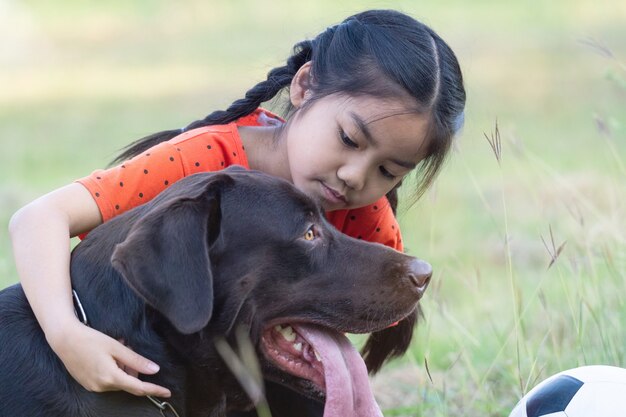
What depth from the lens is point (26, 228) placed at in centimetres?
430

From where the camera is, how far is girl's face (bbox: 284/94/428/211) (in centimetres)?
469

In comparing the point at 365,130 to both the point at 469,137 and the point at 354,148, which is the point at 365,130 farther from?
Result: the point at 469,137

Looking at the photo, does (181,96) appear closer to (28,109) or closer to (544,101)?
(28,109)

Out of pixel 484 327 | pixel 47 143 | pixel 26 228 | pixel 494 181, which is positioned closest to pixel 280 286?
pixel 26 228

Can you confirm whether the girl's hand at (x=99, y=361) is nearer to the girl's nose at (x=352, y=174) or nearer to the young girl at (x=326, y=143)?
the young girl at (x=326, y=143)

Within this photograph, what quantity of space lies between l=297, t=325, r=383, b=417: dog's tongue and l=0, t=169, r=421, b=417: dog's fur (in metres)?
0.07

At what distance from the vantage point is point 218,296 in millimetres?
4016

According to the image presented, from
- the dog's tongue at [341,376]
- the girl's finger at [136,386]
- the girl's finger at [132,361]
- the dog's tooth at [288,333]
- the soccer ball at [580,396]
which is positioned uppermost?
the girl's finger at [132,361]

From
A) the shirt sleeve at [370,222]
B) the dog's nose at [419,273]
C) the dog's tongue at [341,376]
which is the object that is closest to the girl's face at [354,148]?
the shirt sleeve at [370,222]

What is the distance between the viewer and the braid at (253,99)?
17.2ft

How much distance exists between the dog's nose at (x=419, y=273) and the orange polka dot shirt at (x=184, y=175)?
99cm

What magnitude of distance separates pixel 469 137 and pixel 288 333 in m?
6.51

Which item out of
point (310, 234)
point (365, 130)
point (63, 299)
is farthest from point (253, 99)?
point (63, 299)

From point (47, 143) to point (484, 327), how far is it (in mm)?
6637
